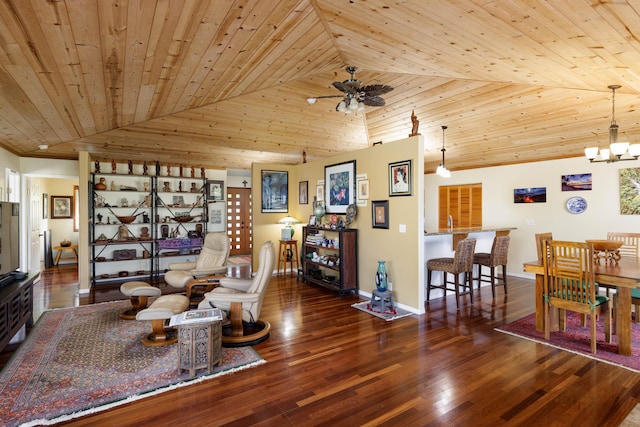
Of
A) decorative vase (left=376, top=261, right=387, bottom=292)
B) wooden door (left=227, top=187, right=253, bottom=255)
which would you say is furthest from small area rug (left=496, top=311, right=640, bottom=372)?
wooden door (left=227, top=187, right=253, bottom=255)

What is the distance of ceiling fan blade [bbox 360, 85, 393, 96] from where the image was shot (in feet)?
12.3

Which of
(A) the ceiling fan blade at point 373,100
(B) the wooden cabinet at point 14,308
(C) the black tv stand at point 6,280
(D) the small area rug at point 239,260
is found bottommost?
(D) the small area rug at point 239,260

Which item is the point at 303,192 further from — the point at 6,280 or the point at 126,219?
the point at 6,280

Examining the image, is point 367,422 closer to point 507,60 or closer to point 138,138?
point 507,60

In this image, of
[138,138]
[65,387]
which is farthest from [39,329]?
[138,138]

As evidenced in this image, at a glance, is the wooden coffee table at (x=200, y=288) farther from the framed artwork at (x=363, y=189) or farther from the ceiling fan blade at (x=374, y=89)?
the ceiling fan blade at (x=374, y=89)

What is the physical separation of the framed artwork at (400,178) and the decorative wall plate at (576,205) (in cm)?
356

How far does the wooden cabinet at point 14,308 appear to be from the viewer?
10.1ft

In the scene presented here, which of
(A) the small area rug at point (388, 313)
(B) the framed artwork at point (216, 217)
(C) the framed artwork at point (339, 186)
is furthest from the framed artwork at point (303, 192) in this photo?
(A) the small area rug at point (388, 313)

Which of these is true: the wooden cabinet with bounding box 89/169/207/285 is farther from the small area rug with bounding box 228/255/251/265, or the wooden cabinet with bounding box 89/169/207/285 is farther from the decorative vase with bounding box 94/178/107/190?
the small area rug with bounding box 228/255/251/265

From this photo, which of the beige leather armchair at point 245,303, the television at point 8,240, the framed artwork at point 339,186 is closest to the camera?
the beige leather armchair at point 245,303

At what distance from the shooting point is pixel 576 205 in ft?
19.4

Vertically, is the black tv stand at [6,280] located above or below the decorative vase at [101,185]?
below

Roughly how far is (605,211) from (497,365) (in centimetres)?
433
